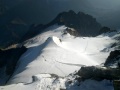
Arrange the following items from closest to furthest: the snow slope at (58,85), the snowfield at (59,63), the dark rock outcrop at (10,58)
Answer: the snow slope at (58,85)
the snowfield at (59,63)
the dark rock outcrop at (10,58)

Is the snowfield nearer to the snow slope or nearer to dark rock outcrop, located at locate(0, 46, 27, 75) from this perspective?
the snow slope

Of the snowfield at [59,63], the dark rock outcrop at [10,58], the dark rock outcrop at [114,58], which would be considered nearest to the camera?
the snowfield at [59,63]

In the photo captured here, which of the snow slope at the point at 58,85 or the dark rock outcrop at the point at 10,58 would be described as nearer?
the snow slope at the point at 58,85

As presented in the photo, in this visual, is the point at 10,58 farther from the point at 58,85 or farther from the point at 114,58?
the point at 58,85

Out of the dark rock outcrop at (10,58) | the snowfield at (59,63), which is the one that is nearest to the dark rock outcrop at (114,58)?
the snowfield at (59,63)

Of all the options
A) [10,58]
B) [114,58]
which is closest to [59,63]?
[114,58]

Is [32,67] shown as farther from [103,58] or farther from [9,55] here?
[9,55]

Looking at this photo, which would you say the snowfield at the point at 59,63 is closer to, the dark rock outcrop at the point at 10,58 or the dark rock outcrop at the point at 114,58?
the dark rock outcrop at the point at 114,58
